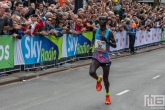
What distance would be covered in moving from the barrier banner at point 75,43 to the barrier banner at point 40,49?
47cm

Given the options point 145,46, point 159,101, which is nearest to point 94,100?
point 159,101

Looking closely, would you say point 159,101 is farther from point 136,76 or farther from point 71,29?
point 71,29

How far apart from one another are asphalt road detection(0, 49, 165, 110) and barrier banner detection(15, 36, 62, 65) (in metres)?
0.82

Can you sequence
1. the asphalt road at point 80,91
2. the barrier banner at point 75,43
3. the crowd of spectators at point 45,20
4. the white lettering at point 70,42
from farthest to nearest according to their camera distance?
the white lettering at point 70,42, the barrier banner at point 75,43, the crowd of spectators at point 45,20, the asphalt road at point 80,91

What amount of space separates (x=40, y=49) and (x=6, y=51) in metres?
1.75

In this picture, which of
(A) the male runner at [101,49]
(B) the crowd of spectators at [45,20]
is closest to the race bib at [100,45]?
(A) the male runner at [101,49]

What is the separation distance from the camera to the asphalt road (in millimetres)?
9375

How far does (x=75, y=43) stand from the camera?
55.8 feet

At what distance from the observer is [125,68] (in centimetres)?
1631

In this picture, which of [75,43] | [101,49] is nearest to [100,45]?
[101,49]

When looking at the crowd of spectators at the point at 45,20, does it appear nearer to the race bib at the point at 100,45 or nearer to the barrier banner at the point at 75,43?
the barrier banner at the point at 75,43

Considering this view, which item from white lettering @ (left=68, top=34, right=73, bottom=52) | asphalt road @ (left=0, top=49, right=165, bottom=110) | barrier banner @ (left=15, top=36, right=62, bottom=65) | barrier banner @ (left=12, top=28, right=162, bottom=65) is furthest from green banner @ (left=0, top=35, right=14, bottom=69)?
white lettering @ (left=68, top=34, right=73, bottom=52)

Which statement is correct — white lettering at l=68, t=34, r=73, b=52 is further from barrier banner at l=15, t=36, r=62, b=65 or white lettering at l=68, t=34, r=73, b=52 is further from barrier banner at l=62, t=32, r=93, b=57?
barrier banner at l=15, t=36, r=62, b=65

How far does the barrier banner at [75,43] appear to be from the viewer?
53.2 ft
